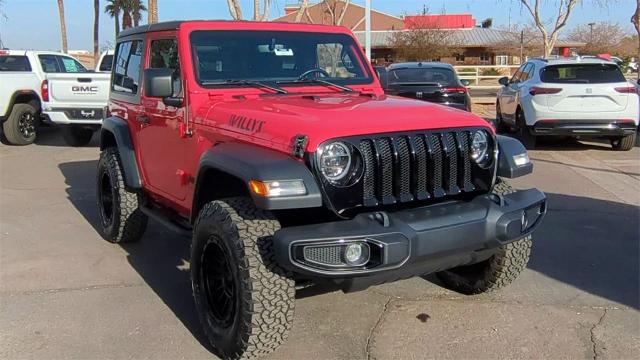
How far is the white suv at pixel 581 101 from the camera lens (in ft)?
33.7

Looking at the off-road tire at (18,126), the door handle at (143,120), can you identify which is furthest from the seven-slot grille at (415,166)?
the off-road tire at (18,126)

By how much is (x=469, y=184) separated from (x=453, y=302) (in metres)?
1.08

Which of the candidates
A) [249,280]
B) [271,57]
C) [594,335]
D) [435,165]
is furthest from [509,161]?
[271,57]

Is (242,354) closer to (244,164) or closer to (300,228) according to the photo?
(300,228)

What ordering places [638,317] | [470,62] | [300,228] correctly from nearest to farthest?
[300,228], [638,317], [470,62]

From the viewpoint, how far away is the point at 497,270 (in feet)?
13.8

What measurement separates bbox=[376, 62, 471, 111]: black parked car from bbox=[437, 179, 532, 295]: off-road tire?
6.61 metres

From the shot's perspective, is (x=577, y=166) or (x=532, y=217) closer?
(x=532, y=217)

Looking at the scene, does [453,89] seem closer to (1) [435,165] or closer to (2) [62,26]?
(1) [435,165]

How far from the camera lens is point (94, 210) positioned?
7262 mm

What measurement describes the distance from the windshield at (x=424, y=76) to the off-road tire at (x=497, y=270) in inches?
285

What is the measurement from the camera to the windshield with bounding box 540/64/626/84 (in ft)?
34.2

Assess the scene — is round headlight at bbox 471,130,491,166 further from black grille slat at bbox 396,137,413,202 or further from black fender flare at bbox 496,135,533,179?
black grille slat at bbox 396,137,413,202

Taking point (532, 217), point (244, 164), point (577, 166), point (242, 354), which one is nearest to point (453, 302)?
point (532, 217)
